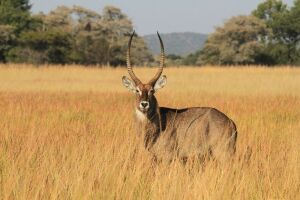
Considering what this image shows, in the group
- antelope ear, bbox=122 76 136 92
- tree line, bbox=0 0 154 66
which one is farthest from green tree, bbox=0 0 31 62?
antelope ear, bbox=122 76 136 92

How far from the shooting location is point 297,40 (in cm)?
6575

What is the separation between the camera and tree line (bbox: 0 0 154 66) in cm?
4781

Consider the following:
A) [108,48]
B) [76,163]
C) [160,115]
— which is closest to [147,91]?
[160,115]

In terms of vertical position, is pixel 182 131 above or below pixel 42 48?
above

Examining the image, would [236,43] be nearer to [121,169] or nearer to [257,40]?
[257,40]

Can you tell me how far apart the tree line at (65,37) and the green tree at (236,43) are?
890 centimetres

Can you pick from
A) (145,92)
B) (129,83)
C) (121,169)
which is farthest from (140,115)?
(121,169)

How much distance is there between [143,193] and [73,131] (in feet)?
14.0

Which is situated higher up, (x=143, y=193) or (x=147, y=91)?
(x=147, y=91)

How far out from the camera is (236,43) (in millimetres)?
66312

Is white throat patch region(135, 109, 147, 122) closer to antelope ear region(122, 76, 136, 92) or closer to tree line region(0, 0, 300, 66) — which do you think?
antelope ear region(122, 76, 136, 92)

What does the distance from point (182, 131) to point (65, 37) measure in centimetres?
4376

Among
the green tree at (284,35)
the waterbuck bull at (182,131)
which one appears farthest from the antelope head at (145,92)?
the green tree at (284,35)

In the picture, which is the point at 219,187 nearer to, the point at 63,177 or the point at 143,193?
the point at 143,193
